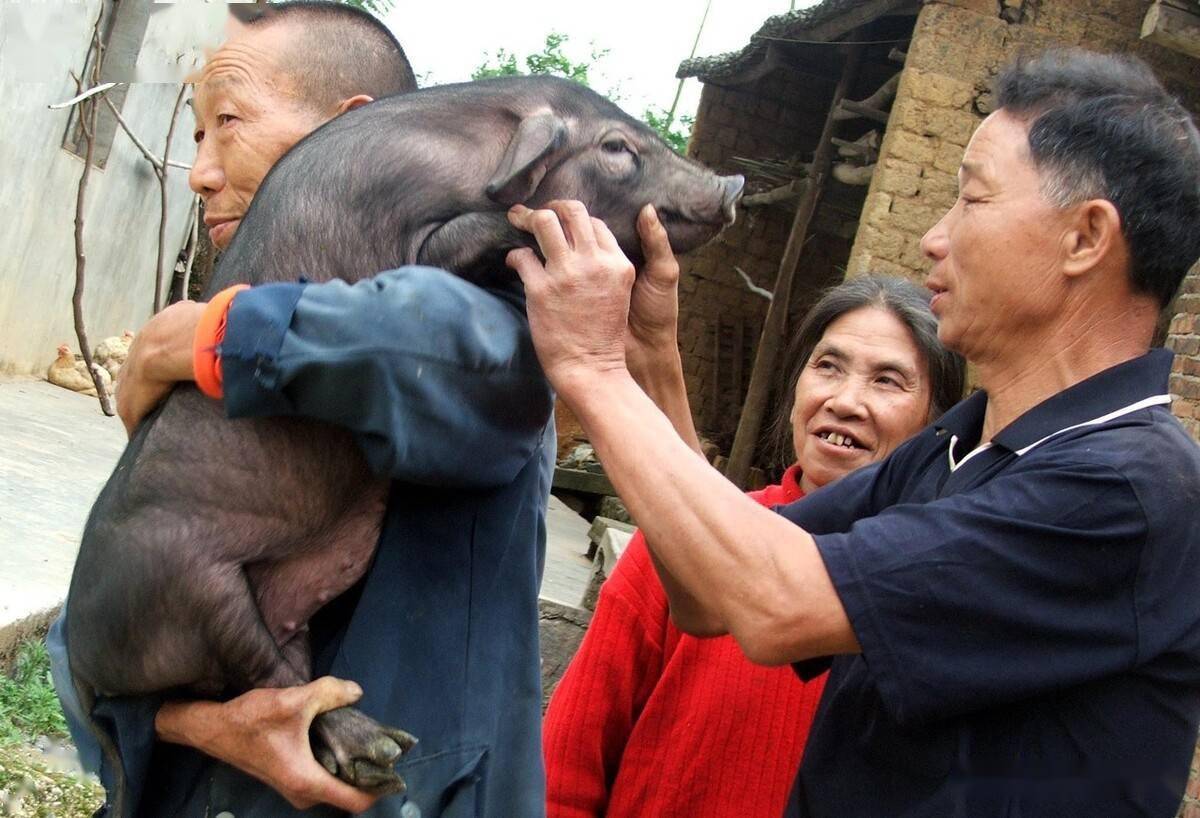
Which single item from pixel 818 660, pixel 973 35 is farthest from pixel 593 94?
pixel 973 35

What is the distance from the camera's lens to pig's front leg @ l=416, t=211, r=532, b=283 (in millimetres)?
1935

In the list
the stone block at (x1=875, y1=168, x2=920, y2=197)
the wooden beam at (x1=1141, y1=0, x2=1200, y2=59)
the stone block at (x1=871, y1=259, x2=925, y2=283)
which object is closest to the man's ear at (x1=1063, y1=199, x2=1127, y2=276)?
the wooden beam at (x1=1141, y1=0, x2=1200, y2=59)

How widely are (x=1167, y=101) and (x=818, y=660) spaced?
1063 millimetres

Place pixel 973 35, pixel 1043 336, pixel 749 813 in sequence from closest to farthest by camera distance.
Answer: pixel 1043 336 → pixel 749 813 → pixel 973 35

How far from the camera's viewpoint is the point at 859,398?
9.75 ft

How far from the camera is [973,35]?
27.9 feet

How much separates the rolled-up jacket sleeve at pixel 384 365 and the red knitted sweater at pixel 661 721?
3.47 feet

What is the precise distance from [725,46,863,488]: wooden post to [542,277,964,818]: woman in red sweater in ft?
29.3

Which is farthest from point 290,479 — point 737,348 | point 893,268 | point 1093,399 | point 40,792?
point 737,348

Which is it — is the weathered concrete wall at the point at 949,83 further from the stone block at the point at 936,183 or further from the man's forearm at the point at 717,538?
the man's forearm at the point at 717,538

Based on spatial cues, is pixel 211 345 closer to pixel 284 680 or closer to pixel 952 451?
pixel 284 680

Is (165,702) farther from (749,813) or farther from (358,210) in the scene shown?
(749,813)

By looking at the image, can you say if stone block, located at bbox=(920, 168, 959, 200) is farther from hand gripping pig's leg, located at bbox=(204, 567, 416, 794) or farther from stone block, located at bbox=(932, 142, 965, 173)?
hand gripping pig's leg, located at bbox=(204, 567, 416, 794)

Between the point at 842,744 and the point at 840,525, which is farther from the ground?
the point at 840,525
